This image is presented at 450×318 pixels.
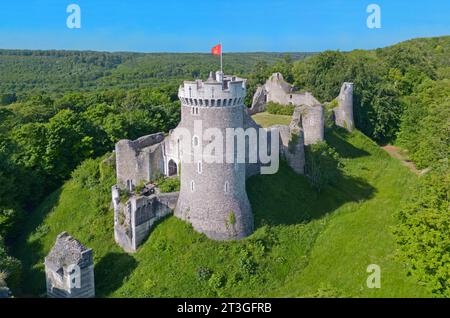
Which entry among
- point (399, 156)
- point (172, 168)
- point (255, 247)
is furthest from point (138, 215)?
point (399, 156)

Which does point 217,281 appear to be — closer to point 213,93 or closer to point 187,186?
point 187,186

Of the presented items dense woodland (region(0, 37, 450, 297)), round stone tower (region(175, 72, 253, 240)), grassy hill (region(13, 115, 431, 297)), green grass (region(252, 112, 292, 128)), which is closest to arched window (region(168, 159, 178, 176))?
grassy hill (region(13, 115, 431, 297))

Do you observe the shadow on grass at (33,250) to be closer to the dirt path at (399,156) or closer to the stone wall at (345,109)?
the stone wall at (345,109)

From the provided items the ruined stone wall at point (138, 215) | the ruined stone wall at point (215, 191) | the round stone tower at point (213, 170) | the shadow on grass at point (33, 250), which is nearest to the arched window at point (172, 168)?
the ruined stone wall at point (138, 215)

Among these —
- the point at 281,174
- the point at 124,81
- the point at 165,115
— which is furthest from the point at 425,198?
the point at 124,81

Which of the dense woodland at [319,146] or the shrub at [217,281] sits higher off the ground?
the dense woodland at [319,146]

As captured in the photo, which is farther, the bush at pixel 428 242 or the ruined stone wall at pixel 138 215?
the ruined stone wall at pixel 138 215
